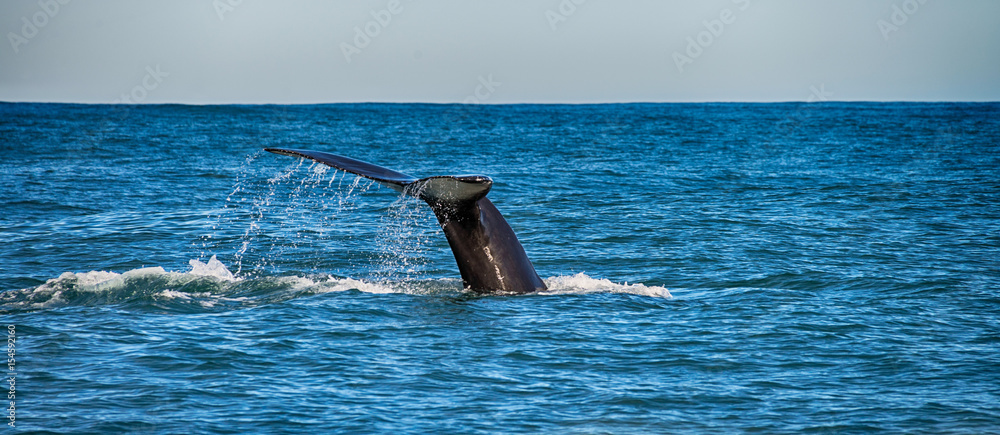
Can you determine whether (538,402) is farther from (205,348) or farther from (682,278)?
(682,278)

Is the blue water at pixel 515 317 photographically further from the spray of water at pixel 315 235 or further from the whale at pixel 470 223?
the whale at pixel 470 223

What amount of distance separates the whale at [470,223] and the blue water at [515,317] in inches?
10.2

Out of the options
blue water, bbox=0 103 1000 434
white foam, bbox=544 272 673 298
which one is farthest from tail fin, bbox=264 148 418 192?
white foam, bbox=544 272 673 298

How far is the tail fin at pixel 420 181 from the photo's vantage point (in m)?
8.30

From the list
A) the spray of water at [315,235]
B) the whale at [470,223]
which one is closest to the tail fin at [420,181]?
the whale at [470,223]

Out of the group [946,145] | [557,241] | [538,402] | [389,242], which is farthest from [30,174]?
[946,145]

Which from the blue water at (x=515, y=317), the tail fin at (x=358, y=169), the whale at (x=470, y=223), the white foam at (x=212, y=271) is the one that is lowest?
the blue water at (x=515, y=317)

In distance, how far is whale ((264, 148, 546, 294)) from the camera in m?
8.38

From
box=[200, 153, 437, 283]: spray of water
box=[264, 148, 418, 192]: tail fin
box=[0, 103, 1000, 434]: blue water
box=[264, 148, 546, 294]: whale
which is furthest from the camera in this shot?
box=[200, 153, 437, 283]: spray of water

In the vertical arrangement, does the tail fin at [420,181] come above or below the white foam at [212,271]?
above

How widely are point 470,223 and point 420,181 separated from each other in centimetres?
112

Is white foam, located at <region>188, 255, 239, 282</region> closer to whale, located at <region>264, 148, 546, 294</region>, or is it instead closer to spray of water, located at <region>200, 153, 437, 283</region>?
spray of water, located at <region>200, 153, 437, 283</region>

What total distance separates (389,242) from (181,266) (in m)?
4.66

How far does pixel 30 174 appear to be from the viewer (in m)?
27.2
